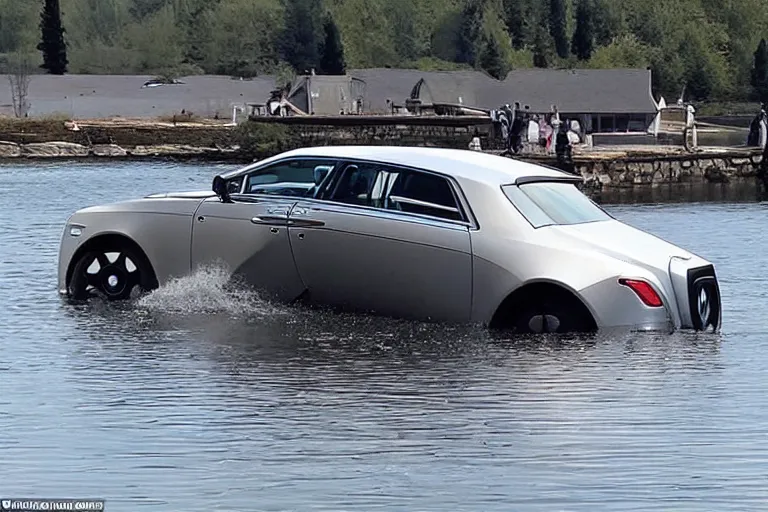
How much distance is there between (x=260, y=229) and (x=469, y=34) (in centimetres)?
14602

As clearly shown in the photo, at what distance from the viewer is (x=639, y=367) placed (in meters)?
10.2

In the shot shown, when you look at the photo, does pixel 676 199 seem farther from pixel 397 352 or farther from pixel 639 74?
pixel 639 74

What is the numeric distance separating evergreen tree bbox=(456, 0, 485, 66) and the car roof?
14336cm

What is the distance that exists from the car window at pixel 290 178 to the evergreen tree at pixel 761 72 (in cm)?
13586

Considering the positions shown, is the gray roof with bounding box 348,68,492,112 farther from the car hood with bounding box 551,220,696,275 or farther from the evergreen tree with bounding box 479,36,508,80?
the car hood with bounding box 551,220,696,275

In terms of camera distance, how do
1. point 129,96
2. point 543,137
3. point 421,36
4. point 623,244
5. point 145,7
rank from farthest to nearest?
point 145,7 → point 421,36 → point 129,96 → point 543,137 → point 623,244

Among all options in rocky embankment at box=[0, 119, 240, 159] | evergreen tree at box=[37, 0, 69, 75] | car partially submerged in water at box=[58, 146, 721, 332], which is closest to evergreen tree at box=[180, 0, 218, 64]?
evergreen tree at box=[37, 0, 69, 75]

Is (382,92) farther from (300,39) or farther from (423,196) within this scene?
(423,196)

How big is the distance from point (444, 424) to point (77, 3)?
157808 mm

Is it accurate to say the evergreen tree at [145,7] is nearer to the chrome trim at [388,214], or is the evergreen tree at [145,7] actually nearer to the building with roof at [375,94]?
the building with roof at [375,94]

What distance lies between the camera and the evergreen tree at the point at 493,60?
13912 cm

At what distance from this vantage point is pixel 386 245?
11375 millimetres

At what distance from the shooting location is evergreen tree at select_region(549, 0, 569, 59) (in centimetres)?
15625

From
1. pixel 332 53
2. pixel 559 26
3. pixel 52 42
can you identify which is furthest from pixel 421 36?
pixel 52 42
